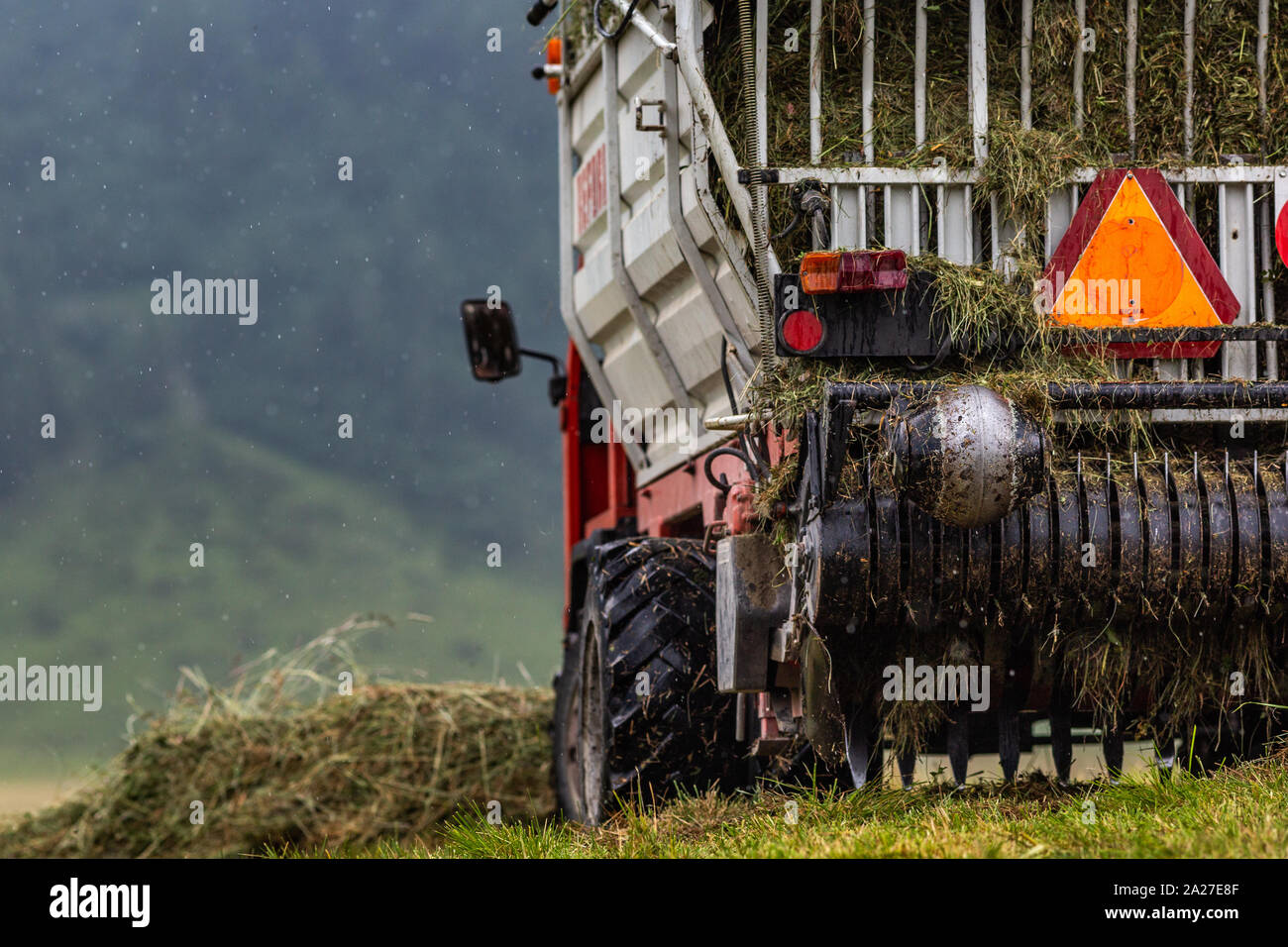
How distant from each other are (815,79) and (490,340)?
3318 millimetres

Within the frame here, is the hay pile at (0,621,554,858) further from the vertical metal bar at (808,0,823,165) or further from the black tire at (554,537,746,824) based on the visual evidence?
the vertical metal bar at (808,0,823,165)

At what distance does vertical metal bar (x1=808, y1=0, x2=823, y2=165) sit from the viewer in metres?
5.30

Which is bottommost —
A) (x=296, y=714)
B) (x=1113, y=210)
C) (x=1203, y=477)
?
(x=296, y=714)

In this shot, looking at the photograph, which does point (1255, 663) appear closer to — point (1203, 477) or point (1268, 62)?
point (1203, 477)

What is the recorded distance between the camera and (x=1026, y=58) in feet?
17.7

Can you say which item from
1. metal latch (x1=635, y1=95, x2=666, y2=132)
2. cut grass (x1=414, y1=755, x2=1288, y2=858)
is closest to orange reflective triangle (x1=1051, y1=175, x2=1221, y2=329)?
cut grass (x1=414, y1=755, x2=1288, y2=858)

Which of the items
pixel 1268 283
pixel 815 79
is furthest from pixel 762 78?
pixel 1268 283

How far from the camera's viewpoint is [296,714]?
8961mm

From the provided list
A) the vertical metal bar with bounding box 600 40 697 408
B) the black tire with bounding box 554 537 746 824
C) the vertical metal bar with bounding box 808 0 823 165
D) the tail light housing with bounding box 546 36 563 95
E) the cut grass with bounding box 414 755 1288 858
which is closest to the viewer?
the cut grass with bounding box 414 755 1288 858

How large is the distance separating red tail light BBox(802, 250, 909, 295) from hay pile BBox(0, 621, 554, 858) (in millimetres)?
3946

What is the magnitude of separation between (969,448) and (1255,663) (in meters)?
1.35
